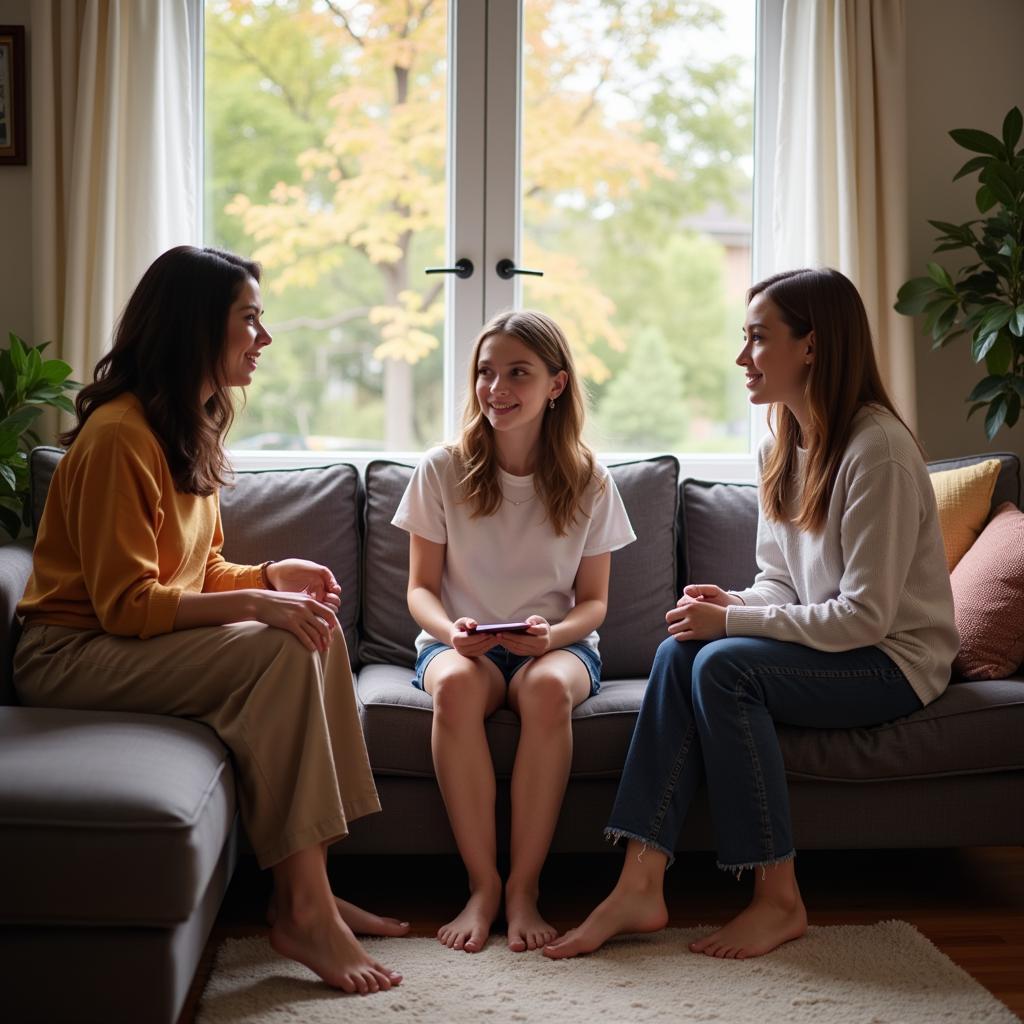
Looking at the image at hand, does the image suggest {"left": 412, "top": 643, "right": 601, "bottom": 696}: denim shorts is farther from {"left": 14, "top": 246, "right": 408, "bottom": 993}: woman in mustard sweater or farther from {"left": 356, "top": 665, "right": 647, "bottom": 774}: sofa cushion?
{"left": 14, "top": 246, "right": 408, "bottom": 993}: woman in mustard sweater

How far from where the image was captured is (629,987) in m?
1.94

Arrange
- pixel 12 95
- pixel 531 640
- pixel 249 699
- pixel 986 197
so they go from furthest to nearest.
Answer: pixel 12 95, pixel 986 197, pixel 531 640, pixel 249 699

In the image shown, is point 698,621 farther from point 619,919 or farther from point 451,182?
point 451,182

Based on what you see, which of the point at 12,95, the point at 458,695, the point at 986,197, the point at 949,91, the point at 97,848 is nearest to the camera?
the point at 97,848

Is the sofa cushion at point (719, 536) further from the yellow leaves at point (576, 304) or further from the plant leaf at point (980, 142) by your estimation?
the plant leaf at point (980, 142)

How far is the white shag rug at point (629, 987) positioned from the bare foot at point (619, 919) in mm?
29

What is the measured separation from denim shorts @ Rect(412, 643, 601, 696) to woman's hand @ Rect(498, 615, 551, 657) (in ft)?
0.15

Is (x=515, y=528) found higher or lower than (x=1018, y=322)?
lower

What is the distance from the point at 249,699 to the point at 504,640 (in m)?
0.59

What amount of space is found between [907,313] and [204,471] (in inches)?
80.3

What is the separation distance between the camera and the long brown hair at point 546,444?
2547mm

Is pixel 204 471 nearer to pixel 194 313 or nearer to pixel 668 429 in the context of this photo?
pixel 194 313

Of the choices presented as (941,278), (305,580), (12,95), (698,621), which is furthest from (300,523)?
(941,278)

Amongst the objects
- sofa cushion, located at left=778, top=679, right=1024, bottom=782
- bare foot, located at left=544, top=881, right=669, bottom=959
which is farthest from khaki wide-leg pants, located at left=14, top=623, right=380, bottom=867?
sofa cushion, located at left=778, top=679, right=1024, bottom=782
